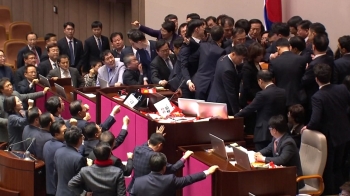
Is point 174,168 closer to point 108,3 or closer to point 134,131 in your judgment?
point 134,131

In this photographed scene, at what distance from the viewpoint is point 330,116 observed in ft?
21.1

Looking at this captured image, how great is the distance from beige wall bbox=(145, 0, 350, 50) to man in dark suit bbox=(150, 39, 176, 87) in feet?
7.31

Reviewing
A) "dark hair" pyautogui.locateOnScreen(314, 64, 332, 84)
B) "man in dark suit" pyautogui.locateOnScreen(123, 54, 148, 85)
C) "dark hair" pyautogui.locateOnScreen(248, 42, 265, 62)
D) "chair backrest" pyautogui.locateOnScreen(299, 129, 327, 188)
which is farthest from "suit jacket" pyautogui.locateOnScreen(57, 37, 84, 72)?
"chair backrest" pyautogui.locateOnScreen(299, 129, 327, 188)

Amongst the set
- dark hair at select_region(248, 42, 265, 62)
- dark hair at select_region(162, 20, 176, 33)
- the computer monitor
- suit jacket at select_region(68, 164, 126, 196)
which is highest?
dark hair at select_region(162, 20, 176, 33)

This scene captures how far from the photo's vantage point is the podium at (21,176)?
6.32 metres

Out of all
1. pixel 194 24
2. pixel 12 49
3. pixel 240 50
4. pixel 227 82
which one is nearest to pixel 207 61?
pixel 194 24

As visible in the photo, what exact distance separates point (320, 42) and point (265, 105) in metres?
0.84

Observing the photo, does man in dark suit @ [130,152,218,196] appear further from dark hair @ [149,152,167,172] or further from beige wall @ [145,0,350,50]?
beige wall @ [145,0,350,50]

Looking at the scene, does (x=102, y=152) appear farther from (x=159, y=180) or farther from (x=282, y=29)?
(x=282, y=29)

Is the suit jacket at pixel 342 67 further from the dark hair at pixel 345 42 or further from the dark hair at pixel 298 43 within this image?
the dark hair at pixel 298 43

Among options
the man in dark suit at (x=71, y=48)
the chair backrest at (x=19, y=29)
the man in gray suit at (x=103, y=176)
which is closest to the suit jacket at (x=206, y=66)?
the man in gray suit at (x=103, y=176)

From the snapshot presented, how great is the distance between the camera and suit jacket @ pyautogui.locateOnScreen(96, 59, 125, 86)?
8570mm

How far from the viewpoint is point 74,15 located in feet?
40.7

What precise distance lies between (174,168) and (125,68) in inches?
125
